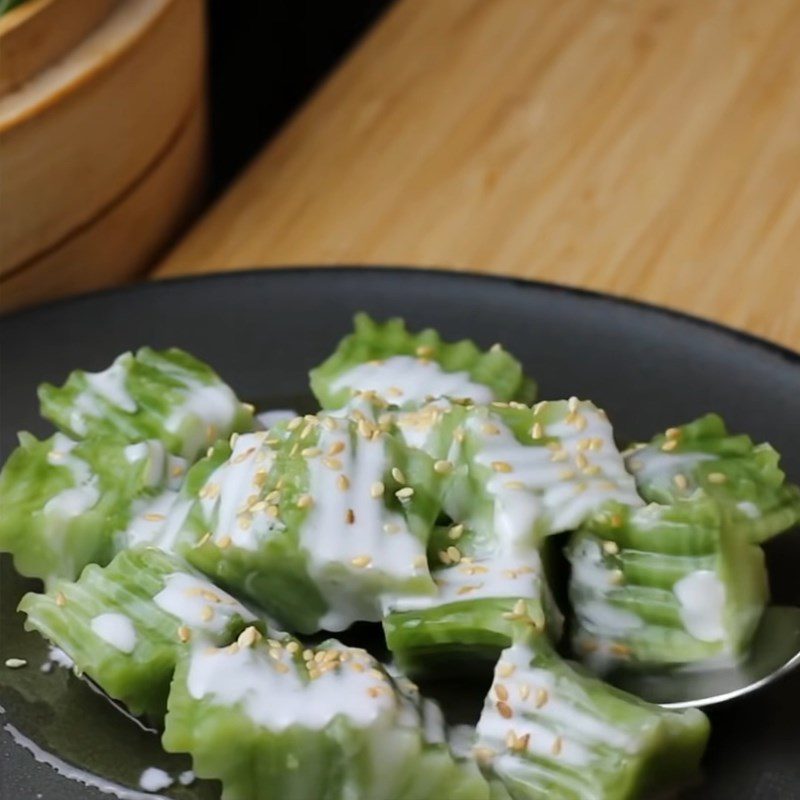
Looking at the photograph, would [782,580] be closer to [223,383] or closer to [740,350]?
[740,350]

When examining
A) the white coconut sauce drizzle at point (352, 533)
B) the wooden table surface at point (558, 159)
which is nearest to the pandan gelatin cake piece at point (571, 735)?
the white coconut sauce drizzle at point (352, 533)

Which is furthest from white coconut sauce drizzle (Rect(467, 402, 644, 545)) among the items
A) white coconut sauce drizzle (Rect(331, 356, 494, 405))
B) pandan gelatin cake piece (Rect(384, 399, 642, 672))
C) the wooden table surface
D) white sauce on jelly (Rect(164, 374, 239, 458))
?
the wooden table surface

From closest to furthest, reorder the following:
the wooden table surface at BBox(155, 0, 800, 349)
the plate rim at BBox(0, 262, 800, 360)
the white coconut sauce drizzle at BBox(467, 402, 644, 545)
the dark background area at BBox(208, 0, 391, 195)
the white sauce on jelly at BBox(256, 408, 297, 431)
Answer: the white coconut sauce drizzle at BBox(467, 402, 644, 545) → the white sauce on jelly at BBox(256, 408, 297, 431) → the plate rim at BBox(0, 262, 800, 360) → the wooden table surface at BBox(155, 0, 800, 349) → the dark background area at BBox(208, 0, 391, 195)

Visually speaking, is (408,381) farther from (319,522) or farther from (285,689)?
(285,689)

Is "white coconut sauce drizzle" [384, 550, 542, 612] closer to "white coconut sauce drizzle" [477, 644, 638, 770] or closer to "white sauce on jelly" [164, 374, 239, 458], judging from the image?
"white coconut sauce drizzle" [477, 644, 638, 770]

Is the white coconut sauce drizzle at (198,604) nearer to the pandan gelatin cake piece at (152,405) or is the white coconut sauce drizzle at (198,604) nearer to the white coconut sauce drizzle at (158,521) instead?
the white coconut sauce drizzle at (158,521)

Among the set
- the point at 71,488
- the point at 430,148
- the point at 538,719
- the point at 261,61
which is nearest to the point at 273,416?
the point at 71,488
